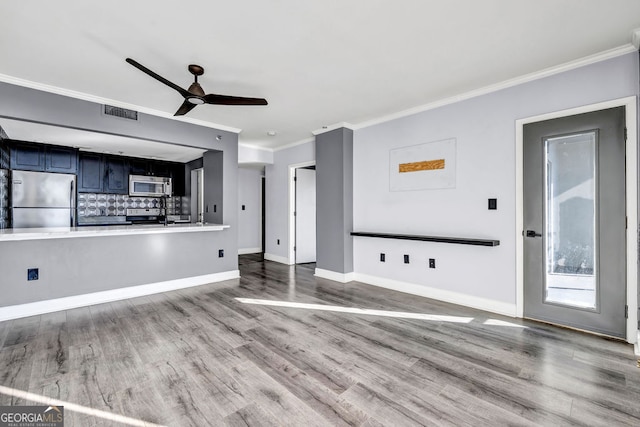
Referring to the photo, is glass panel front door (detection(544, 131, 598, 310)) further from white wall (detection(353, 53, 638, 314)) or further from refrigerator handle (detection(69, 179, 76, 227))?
refrigerator handle (detection(69, 179, 76, 227))

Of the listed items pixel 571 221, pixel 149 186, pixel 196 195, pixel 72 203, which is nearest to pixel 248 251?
pixel 196 195

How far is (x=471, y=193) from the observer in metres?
3.37

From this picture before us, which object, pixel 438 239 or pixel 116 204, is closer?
pixel 438 239

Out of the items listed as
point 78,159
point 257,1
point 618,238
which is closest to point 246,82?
point 257,1

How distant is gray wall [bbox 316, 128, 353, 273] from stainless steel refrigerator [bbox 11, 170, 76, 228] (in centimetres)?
463

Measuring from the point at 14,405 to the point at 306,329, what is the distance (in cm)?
197

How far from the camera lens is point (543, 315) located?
288cm

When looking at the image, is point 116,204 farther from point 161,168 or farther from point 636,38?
point 636,38

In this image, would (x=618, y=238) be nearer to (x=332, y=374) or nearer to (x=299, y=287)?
(x=332, y=374)

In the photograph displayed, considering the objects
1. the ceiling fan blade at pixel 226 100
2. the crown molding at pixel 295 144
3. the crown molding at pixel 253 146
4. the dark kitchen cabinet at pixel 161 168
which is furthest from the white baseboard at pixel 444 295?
the dark kitchen cabinet at pixel 161 168

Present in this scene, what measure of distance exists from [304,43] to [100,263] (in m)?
3.53

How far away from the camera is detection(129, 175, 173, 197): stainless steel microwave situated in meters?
6.06

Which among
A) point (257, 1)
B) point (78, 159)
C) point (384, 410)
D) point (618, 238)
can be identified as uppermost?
point (257, 1)

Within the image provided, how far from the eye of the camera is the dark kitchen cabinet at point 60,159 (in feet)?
16.6
